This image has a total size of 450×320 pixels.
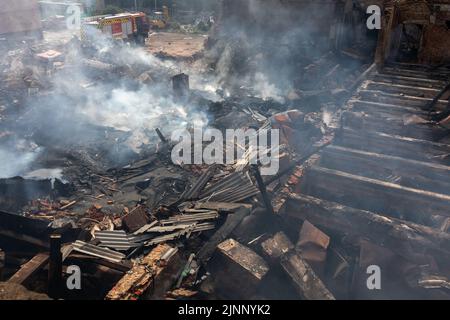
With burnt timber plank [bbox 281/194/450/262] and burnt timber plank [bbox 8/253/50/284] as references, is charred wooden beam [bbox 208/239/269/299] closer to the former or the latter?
burnt timber plank [bbox 281/194/450/262]

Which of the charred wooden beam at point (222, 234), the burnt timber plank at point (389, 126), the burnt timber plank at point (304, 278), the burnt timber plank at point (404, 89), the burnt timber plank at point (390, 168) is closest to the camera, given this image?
the burnt timber plank at point (304, 278)

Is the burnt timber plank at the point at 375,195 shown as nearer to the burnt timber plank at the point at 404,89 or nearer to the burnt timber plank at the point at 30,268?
the burnt timber plank at the point at 30,268

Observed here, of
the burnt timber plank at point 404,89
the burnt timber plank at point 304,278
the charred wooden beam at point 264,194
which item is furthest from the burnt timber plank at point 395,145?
the burnt timber plank at point 304,278

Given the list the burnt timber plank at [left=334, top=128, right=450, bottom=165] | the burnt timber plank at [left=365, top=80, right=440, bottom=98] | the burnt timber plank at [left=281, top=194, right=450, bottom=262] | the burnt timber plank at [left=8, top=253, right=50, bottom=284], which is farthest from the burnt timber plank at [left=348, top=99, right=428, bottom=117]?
the burnt timber plank at [left=8, top=253, right=50, bottom=284]

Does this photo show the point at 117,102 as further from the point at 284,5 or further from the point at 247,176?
the point at 284,5

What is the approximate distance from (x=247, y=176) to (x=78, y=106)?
9015 mm

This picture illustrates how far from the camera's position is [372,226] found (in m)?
5.65

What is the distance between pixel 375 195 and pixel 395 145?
2183 mm

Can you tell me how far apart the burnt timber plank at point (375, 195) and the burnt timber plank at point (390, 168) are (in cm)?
81

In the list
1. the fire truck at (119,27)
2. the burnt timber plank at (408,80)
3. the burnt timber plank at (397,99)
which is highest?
the fire truck at (119,27)

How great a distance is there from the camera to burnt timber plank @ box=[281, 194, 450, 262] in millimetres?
5266

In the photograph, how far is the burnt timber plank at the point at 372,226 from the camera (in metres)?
5.27

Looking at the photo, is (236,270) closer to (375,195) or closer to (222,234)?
(222,234)
